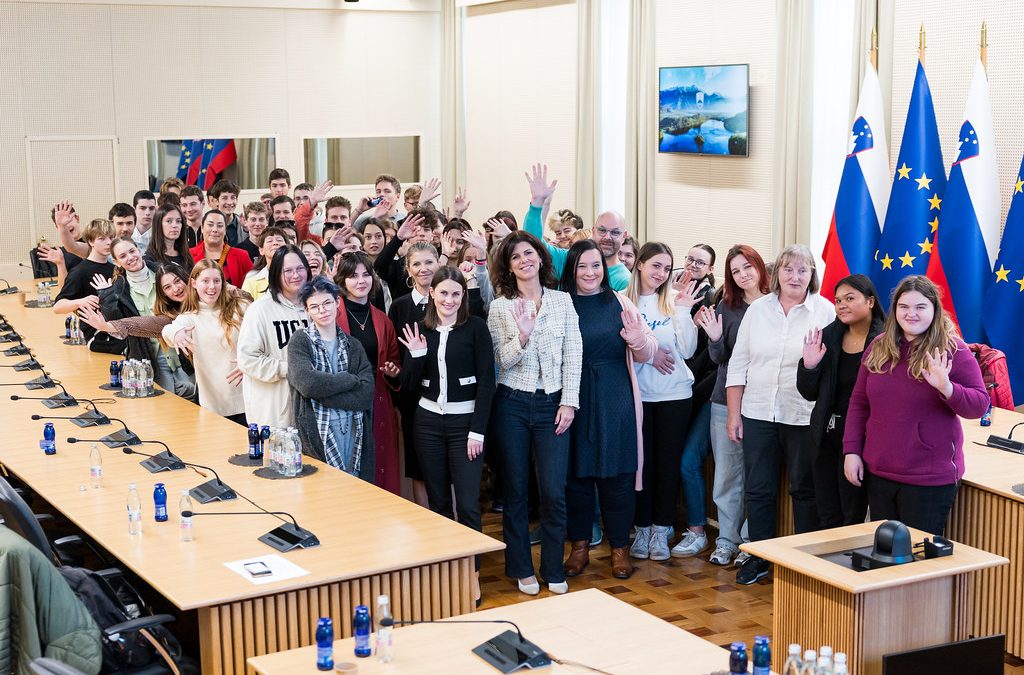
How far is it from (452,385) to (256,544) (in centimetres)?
153

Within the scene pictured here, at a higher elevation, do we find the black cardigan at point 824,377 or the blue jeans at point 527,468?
the black cardigan at point 824,377

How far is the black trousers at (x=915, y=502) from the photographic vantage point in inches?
185

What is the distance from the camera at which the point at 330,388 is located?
5254 millimetres

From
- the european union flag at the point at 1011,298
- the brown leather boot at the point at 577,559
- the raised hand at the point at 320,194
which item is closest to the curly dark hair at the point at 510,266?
the brown leather boot at the point at 577,559

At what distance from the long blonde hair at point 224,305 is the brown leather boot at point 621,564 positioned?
7.60 ft

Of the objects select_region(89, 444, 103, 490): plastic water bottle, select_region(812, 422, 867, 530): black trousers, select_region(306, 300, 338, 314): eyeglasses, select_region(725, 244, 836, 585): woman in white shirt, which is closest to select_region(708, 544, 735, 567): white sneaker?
select_region(725, 244, 836, 585): woman in white shirt

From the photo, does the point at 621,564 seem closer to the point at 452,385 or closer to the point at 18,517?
the point at 452,385

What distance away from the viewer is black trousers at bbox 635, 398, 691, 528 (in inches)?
242

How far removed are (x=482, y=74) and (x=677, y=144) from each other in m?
4.17

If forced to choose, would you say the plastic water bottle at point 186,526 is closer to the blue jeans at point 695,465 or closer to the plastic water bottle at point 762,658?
the plastic water bottle at point 762,658

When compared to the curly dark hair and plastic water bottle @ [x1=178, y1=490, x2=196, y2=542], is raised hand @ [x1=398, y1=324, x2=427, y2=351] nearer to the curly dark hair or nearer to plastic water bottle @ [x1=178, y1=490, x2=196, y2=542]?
the curly dark hair

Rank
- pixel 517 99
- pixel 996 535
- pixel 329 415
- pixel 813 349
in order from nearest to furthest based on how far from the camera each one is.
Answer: pixel 996 535 → pixel 813 349 → pixel 329 415 → pixel 517 99

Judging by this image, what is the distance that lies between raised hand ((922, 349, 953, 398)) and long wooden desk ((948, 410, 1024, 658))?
0.63 meters

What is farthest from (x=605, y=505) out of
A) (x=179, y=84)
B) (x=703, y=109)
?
(x=179, y=84)
